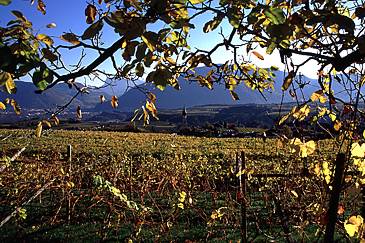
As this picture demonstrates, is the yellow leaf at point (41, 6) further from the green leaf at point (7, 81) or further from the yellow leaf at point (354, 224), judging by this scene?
the yellow leaf at point (354, 224)

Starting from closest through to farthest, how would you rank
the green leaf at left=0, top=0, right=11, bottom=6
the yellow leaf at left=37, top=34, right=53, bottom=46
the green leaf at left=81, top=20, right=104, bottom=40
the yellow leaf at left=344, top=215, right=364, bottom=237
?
the green leaf at left=0, top=0, right=11, bottom=6 < the green leaf at left=81, top=20, right=104, bottom=40 < the yellow leaf at left=37, top=34, right=53, bottom=46 < the yellow leaf at left=344, top=215, right=364, bottom=237

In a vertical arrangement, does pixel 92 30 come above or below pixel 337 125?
above

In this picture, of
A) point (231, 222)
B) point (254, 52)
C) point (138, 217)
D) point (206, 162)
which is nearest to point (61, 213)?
point (138, 217)

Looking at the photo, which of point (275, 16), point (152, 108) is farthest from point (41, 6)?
point (275, 16)

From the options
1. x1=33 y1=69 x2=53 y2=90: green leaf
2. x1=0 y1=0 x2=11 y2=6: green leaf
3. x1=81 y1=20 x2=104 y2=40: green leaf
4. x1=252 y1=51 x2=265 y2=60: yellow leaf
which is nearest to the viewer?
x1=0 y1=0 x2=11 y2=6: green leaf

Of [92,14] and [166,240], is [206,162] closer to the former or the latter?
[166,240]

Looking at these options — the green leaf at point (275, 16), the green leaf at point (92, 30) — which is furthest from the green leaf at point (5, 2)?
the green leaf at point (275, 16)

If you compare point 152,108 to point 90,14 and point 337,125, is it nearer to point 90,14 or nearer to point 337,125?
point 90,14

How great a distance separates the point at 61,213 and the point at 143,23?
847 cm

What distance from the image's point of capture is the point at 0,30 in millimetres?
1344

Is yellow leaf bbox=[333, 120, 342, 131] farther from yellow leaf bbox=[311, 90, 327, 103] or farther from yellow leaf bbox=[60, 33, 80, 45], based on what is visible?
yellow leaf bbox=[60, 33, 80, 45]

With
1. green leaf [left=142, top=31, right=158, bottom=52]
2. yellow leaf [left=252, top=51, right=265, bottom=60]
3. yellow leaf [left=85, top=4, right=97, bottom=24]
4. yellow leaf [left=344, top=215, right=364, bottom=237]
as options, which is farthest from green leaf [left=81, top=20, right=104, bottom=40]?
yellow leaf [left=344, top=215, right=364, bottom=237]

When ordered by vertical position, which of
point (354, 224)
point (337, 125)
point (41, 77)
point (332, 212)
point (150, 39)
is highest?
point (150, 39)

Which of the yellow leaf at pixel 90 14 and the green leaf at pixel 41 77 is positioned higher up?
the yellow leaf at pixel 90 14
